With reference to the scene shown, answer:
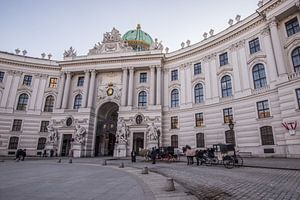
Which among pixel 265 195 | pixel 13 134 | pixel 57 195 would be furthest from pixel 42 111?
pixel 265 195

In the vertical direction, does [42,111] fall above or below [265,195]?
above

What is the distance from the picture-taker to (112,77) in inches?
1497

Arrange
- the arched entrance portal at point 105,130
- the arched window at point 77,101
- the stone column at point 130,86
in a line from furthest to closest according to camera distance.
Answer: the arched window at point 77,101
the arched entrance portal at point 105,130
the stone column at point 130,86

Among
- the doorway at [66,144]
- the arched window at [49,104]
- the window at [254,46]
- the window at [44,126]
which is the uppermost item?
the window at [254,46]

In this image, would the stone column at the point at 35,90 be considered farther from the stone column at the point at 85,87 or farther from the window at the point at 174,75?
the window at the point at 174,75

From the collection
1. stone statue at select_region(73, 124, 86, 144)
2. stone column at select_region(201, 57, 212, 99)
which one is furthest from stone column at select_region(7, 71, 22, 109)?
stone column at select_region(201, 57, 212, 99)

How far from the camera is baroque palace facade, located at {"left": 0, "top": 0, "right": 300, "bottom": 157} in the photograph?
22.5 m

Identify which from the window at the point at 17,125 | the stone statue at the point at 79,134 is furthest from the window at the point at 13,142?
the stone statue at the point at 79,134

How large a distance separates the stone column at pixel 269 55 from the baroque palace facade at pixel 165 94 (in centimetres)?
13

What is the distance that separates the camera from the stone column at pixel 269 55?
76.1 feet

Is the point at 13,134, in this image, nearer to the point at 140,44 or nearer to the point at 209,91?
the point at 140,44

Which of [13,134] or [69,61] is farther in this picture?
[69,61]

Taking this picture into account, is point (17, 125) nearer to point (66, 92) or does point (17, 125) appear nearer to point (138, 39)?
point (66, 92)

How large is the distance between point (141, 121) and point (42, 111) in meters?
20.8
